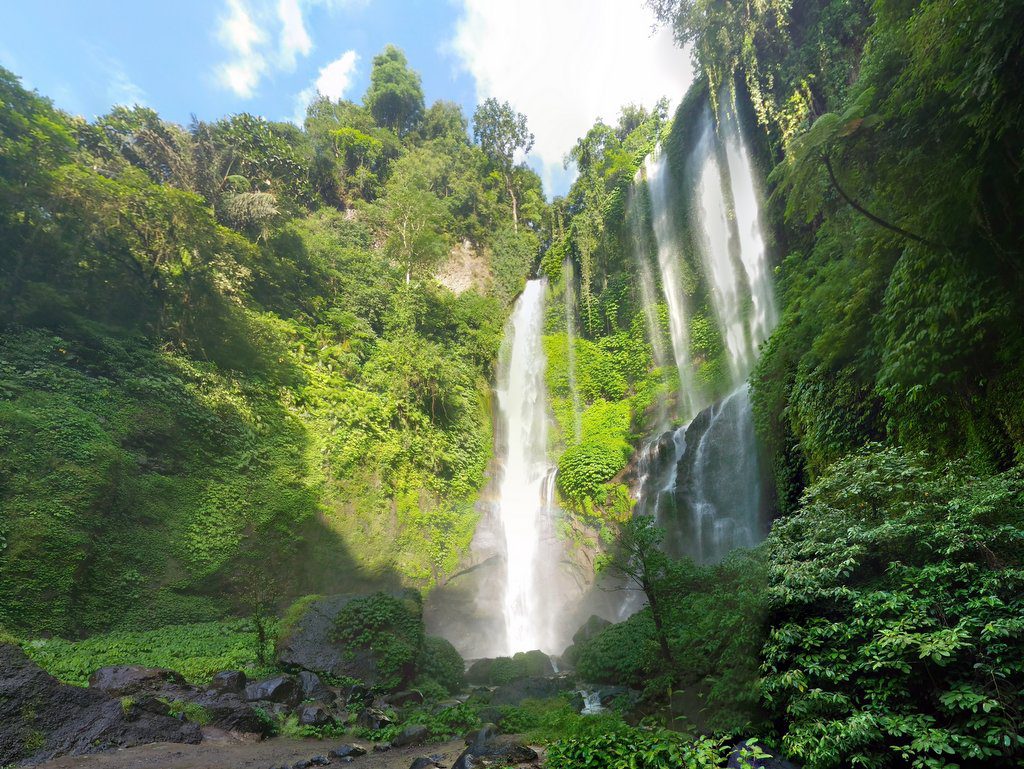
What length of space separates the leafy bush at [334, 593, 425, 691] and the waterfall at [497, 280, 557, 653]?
7.03 meters

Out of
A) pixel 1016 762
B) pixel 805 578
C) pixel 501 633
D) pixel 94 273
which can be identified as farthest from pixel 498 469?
pixel 1016 762

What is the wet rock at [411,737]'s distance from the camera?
6.55 metres

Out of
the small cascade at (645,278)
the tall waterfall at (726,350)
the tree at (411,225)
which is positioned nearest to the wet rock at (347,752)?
the tall waterfall at (726,350)

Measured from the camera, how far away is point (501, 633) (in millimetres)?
15992

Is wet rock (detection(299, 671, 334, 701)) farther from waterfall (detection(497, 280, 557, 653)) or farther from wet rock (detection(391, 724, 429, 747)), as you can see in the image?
waterfall (detection(497, 280, 557, 653))

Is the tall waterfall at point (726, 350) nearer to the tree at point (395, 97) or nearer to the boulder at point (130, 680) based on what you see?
the boulder at point (130, 680)

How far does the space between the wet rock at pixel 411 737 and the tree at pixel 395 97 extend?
37.3m

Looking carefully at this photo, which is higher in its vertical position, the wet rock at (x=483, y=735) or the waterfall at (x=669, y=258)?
the waterfall at (x=669, y=258)

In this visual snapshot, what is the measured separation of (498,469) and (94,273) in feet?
49.2

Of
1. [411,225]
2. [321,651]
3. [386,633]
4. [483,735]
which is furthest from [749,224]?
[321,651]

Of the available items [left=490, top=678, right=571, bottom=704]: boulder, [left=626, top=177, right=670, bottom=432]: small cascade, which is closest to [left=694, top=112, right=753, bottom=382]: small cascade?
[left=626, top=177, right=670, bottom=432]: small cascade

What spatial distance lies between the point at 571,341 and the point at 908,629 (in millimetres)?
20862

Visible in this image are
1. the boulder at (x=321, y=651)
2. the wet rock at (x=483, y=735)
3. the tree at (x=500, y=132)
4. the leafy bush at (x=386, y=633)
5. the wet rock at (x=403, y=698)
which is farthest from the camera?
the tree at (x=500, y=132)

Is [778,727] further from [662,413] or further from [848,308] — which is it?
[662,413]
